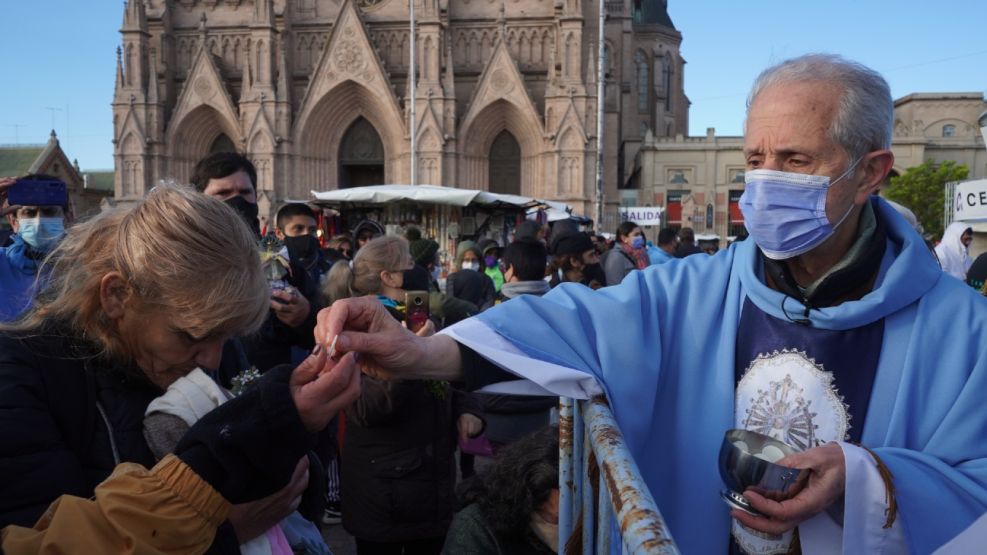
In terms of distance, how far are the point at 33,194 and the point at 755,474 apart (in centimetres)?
438

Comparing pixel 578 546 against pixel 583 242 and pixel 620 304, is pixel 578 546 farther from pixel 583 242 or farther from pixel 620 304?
pixel 583 242

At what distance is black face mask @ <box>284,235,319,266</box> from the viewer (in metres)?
4.98

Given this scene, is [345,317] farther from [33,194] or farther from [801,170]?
[33,194]

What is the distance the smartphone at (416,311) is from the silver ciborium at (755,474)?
6.82ft

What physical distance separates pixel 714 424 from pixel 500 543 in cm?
104

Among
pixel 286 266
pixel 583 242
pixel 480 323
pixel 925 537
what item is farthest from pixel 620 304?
pixel 583 242

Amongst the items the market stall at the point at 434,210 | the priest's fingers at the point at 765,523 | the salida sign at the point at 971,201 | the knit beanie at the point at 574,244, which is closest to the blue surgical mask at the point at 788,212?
the priest's fingers at the point at 765,523

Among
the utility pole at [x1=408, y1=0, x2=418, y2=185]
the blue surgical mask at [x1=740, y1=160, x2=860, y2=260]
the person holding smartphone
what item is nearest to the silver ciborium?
the blue surgical mask at [x1=740, y1=160, x2=860, y2=260]

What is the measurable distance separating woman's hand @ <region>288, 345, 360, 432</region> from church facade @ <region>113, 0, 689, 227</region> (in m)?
28.2

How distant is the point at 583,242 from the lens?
6711 mm

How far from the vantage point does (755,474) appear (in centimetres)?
158

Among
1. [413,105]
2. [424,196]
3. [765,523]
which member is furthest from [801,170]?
[413,105]

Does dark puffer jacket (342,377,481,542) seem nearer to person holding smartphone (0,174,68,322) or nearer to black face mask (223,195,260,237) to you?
black face mask (223,195,260,237)

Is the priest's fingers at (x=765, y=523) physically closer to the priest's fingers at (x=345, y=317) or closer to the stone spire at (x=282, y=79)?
the priest's fingers at (x=345, y=317)
